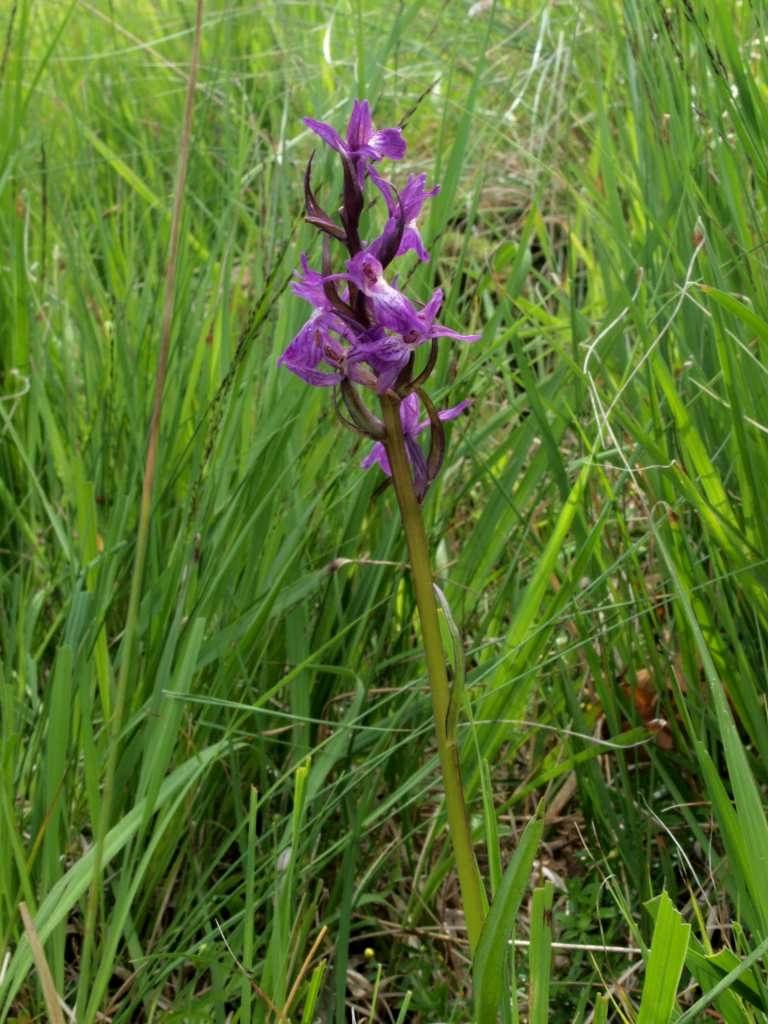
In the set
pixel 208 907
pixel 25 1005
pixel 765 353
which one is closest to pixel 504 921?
pixel 208 907

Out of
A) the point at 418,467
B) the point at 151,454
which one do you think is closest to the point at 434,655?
the point at 418,467

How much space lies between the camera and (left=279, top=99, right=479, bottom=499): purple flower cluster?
2.92 ft

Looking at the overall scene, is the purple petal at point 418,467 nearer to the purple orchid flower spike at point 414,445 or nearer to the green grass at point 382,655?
the purple orchid flower spike at point 414,445

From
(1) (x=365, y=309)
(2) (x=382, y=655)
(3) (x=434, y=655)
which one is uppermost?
(1) (x=365, y=309)

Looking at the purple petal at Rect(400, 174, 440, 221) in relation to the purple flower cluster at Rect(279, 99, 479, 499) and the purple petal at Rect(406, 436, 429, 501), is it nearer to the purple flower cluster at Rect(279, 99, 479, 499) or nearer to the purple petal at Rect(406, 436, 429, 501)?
the purple flower cluster at Rect(279, 99, 479, 499)

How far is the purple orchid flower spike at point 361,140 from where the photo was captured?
91 centimetres

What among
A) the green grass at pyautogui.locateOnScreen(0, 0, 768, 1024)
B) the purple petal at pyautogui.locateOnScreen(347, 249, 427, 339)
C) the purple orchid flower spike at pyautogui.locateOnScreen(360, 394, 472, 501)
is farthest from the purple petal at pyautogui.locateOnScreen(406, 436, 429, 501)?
the green grass at pyautogui.locateOnScreen(0, 0, 768, 1024)

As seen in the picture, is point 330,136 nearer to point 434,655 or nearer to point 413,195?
point 413,195

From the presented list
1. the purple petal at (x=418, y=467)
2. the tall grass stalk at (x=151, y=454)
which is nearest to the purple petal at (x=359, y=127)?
the tall grass stalk at (x=151, y=454)

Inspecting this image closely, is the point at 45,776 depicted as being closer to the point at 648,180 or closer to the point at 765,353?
the point at 765,353

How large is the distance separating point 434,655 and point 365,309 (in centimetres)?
25

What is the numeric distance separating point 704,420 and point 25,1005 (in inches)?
37.1

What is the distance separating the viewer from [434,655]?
35.1 inches

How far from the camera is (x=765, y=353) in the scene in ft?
4.29
